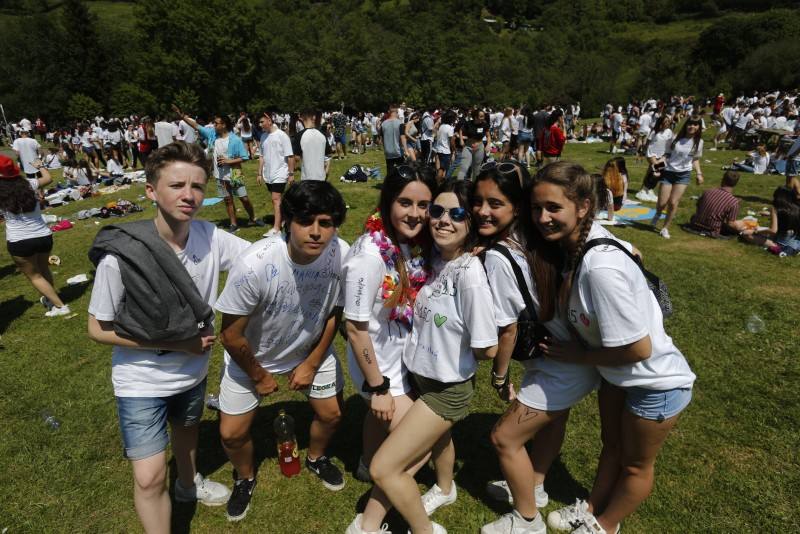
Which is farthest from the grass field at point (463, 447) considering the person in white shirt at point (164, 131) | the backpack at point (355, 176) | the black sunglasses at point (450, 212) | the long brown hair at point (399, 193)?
the backpack at point (355, 176)

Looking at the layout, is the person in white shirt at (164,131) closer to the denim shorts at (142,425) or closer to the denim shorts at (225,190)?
the denim shorts at (225,190)

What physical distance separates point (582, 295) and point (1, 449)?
5.02 meters

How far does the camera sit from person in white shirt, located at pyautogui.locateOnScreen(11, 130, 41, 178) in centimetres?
1170

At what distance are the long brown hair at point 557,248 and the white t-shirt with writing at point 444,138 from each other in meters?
10.3

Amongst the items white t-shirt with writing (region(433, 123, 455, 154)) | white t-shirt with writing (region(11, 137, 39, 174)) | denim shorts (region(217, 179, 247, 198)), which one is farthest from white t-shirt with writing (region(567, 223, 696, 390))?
white t-shirt with writing (region(11, 137, 39, 174))

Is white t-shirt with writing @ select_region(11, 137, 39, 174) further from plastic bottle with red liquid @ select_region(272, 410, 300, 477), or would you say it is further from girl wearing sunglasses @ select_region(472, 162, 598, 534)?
girl wearing sunglasses @ select_region(472, 162, 598, 534)

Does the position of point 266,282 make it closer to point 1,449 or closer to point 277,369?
point 277,369

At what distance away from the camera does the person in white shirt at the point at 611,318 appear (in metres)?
2.05

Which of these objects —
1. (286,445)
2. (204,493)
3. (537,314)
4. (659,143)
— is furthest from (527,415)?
(659,143)

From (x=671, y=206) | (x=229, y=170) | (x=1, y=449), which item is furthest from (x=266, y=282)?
(x=671, y=206)

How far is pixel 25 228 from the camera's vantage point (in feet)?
18.7

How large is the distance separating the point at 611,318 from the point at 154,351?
7.98 feet

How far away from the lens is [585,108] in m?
53.6

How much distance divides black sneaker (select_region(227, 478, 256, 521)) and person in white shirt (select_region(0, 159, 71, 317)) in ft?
15.8
